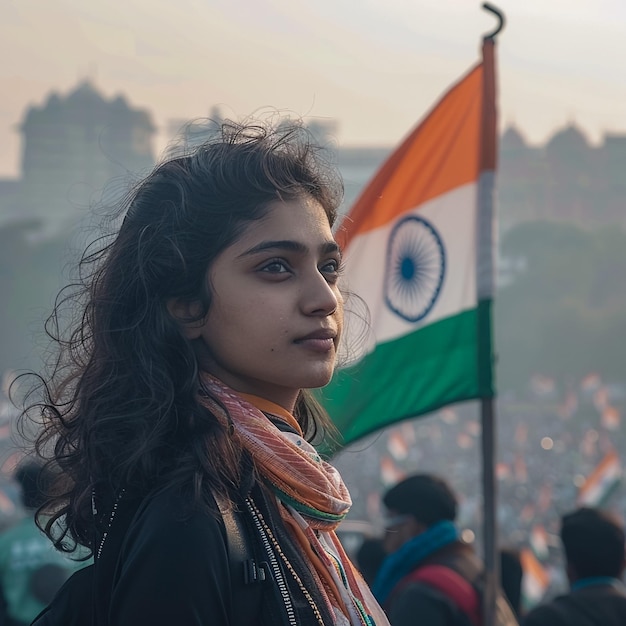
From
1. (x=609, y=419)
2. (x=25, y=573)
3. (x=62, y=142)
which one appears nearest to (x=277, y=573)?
(x=25, y=573)

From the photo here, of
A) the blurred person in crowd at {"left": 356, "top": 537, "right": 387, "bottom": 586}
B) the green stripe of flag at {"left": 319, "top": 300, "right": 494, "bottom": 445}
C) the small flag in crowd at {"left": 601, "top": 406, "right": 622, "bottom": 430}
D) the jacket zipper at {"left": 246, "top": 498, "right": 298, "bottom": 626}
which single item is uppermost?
the jacket zipper at {"left": 246, "top": 498, "right": 298, "bottom": 626}

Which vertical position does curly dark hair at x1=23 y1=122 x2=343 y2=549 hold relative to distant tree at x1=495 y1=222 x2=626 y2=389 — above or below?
above

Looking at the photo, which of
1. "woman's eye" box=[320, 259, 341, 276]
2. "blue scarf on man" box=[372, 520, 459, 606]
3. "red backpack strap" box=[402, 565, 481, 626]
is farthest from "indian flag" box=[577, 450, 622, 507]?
"woman's eye" box=[320, 259, 341, 276]

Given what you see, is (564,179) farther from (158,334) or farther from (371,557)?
(158,334)

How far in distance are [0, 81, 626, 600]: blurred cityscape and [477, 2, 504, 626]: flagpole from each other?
588cm

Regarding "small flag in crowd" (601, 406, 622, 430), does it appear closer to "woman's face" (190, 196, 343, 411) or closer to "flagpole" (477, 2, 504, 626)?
"flagpole" (477, 2, 504, 626)

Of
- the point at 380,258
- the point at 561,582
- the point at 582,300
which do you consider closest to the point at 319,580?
the point at 380,258

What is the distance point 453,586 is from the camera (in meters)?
2.95

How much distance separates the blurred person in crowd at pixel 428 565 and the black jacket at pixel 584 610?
0.17 meters

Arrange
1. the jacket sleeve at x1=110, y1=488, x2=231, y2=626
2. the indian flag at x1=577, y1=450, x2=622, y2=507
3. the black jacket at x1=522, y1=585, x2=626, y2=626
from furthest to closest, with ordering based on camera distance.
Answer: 1. the indian flag at x1=577, y1=450, x2=622, y2=507
2. the black jacket at x1=522, y1=585, x2=626, y2=626
3. the jacket sleeve at x1=110, y1=488, x2=231, y2=626

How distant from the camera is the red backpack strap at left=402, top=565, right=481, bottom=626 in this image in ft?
9.53

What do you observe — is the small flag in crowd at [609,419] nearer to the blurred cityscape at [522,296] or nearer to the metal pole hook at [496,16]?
the blurred cityscape at [522,296]

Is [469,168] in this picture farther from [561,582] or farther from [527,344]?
[527,344]

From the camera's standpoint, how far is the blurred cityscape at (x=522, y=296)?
60.7ft
